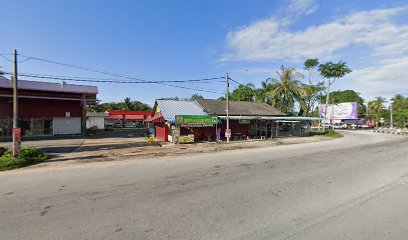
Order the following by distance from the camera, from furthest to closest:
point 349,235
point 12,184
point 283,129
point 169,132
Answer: point 283,129 < point 169,132 < point 12,184 < point 349,235

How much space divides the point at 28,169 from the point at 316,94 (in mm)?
46963

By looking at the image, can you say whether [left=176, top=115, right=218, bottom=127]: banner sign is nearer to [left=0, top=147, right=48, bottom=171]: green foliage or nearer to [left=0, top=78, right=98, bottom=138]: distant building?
[left=0, top=147, right=48, bottom=171]: green foliage

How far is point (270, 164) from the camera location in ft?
35.4

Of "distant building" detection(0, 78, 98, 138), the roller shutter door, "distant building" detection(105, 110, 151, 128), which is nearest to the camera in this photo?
"distant building" detection(0, 78, 98, 138)

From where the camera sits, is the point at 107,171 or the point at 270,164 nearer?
the point at 107,171

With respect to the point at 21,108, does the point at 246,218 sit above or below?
below

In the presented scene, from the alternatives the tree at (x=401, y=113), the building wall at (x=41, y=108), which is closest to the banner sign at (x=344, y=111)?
the tree at (x=401, y=113)

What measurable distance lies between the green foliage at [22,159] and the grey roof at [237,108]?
16.3m

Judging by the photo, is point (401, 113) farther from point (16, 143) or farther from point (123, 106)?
point (123, 106)

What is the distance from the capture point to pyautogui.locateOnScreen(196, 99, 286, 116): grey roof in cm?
2606

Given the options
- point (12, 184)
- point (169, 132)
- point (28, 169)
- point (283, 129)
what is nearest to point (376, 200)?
point (12, 184)

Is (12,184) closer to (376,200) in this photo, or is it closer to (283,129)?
(376,200)

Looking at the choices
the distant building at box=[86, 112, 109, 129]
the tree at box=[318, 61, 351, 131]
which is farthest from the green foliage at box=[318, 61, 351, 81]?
the distant building at box=[86, 112, 109, 129]

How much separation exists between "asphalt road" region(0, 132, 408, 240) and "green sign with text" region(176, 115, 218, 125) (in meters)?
11.3
